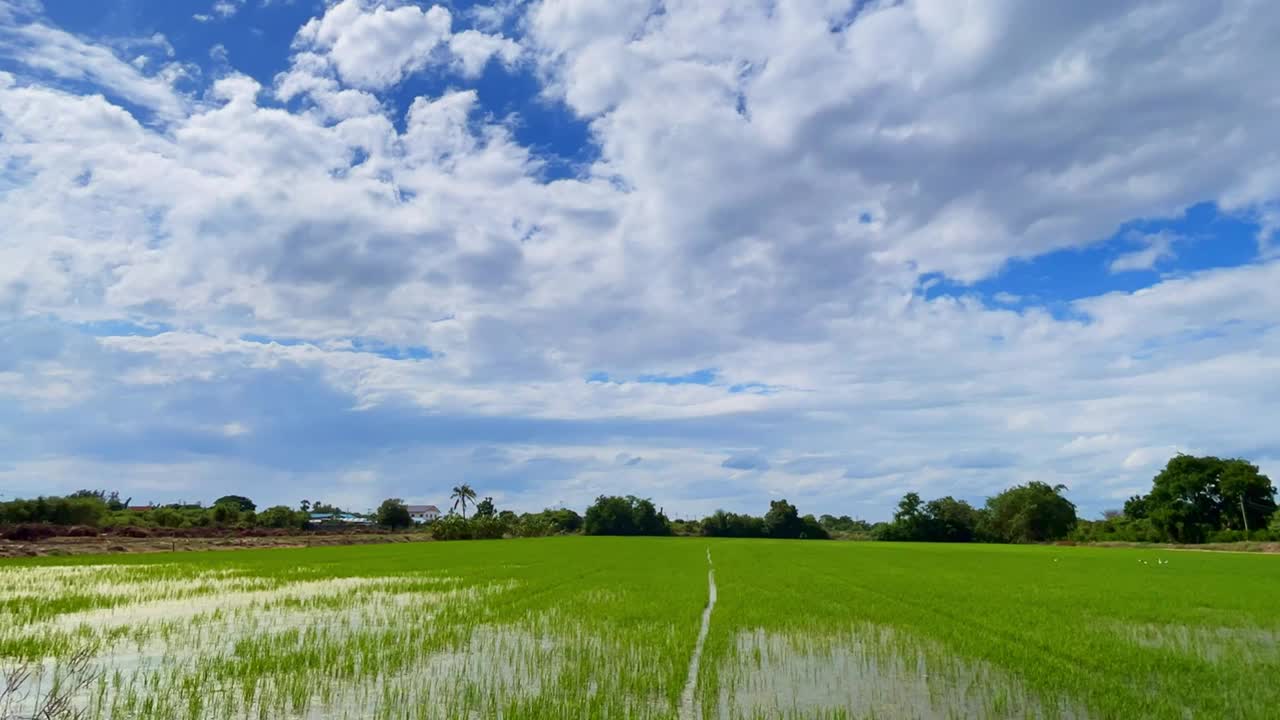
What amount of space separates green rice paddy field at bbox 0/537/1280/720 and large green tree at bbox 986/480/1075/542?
263 ft

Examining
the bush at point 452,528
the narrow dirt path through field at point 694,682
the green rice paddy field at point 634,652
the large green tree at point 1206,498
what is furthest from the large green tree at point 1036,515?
the narrow dirt path through field at point 694,682

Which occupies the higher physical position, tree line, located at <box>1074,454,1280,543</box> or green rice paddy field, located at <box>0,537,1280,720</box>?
tree line, located at <box>1074,454,1280,543</box>

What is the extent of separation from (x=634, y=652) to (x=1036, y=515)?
97476 millimetres

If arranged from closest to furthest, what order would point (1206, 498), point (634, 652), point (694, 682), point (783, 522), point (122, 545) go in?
point (694, 682), point (634, 652), point (122, 545), point (1206, 498), point (783, 522)

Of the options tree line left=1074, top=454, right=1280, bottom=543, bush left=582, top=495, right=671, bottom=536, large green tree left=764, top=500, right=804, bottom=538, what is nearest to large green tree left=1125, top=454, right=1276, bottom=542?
tree line left=1074, top=454, right=1280, bottom=543

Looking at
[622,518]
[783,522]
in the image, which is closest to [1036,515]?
[783,522]

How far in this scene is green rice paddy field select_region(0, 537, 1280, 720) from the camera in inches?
290

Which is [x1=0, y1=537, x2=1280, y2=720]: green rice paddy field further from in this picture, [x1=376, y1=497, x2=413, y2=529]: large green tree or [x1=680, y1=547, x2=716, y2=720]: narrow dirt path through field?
[x1=376, y1=497, x2=413, y2=529]: large green tree

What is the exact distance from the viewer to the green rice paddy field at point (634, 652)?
7367 mm

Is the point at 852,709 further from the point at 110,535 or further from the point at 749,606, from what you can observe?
the point at 110,535

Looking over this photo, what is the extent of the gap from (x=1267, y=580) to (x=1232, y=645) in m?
17.9

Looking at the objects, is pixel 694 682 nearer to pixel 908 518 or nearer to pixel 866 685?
pixel 866 685

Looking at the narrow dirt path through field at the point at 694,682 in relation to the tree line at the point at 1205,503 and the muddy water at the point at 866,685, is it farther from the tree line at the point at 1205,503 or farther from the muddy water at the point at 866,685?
the tree line at the point at 1205,503

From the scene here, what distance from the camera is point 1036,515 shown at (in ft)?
302
